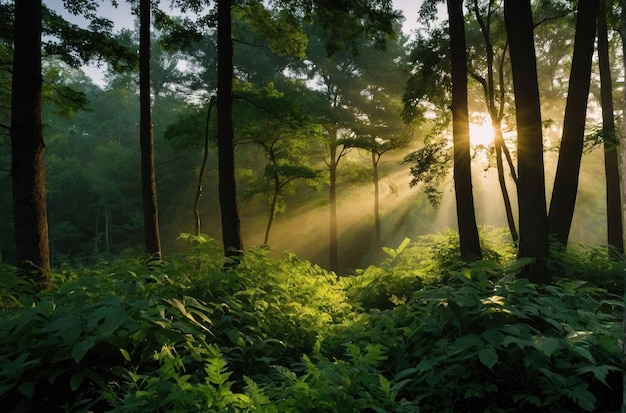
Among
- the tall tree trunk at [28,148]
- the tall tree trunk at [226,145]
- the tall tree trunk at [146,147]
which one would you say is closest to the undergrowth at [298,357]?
the tall tree trunk at [28,148]

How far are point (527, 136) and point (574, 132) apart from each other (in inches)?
136

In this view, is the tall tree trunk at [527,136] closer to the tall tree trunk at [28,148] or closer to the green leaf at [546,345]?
the green leaf at [546,345]

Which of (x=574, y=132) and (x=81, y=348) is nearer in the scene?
(x=81, y=348)

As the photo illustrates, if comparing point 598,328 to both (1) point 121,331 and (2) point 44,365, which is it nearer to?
(1) point 121,331

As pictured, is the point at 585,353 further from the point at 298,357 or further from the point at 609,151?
the point at 609,151

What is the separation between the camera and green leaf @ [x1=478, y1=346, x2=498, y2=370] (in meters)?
2.66

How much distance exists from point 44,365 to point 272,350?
191 cm

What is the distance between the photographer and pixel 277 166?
18.8m

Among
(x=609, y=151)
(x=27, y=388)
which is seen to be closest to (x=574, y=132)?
(x=609, y=151)

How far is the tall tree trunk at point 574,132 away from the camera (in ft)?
29.1

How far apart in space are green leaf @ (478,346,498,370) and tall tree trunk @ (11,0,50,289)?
5.90 meters

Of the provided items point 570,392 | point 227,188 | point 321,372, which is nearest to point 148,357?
point 321,372

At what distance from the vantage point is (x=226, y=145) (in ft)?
30.2

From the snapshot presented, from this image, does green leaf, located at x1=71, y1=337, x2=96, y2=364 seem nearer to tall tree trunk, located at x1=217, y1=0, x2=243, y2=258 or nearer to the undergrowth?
the undergrowth
